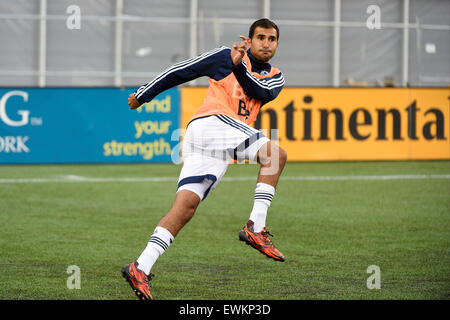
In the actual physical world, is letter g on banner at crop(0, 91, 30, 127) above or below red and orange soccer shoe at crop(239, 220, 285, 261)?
above

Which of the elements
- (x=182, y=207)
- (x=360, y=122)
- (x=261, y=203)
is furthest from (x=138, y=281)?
(x=360, y=122)

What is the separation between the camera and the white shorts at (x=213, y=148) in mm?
5824

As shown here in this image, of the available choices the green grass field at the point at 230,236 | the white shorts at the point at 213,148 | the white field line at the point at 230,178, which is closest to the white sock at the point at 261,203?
the white shorts at the point at 213,148

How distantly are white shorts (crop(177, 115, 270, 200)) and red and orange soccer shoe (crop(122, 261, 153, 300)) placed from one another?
672 millimetres

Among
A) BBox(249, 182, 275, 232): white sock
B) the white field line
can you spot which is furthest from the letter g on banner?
BBox(249, 182, 275, 232): white sock

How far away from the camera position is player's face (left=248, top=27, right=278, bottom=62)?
605 centimetres

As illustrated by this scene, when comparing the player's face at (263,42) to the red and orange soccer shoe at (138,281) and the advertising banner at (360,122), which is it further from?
the advertising banner at (360,122)

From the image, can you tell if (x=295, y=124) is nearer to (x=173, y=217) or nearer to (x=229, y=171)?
(x=229, y=171)

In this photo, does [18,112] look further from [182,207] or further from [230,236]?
[182,207]

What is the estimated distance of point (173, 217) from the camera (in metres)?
5.73

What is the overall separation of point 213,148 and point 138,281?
1123mm

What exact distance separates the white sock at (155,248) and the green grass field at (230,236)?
0.50m

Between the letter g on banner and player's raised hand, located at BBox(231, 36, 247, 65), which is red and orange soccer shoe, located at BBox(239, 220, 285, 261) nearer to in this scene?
player's raised hand, located at BBox(231, 36, 247, 65)

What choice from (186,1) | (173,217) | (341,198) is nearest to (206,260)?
(173,217)
